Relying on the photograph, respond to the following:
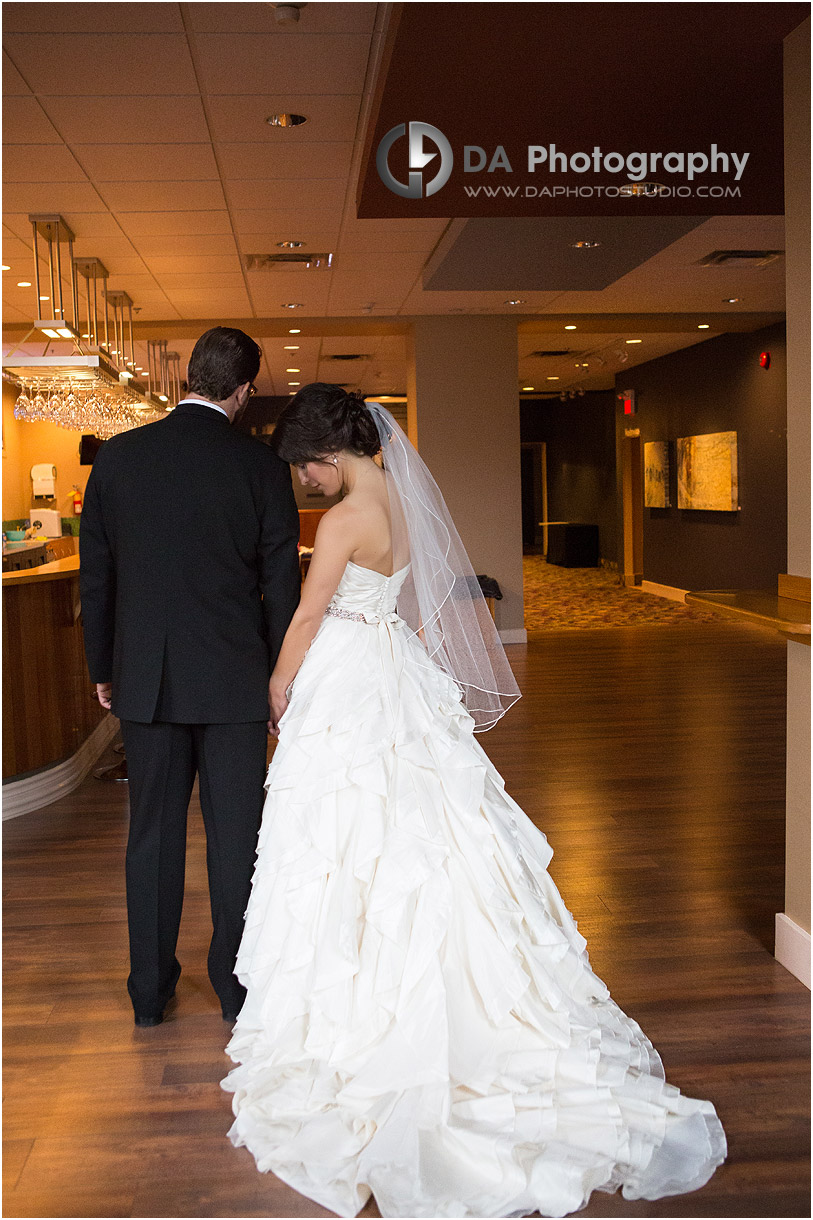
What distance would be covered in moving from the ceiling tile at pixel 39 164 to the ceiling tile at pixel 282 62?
1001mm

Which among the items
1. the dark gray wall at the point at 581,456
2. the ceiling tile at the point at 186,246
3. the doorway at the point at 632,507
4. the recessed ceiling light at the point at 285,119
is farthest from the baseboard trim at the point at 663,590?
the recessed ceiling light at the point at 285,119

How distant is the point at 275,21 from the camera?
3.69 metres

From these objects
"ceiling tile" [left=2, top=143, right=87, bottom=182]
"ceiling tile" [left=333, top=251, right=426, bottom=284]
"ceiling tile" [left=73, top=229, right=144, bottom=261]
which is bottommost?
"ceiling tile" [left=2, top=143, right=87, bottom=182]

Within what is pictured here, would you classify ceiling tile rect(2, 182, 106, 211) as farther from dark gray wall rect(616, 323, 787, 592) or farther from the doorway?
the doorway

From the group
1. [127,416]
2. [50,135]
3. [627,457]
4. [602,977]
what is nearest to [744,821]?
[602,977]

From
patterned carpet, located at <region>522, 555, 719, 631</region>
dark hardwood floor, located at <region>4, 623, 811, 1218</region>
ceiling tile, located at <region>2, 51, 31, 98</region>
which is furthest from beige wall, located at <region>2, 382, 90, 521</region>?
ceiling tile, located at <region>2, 51, 31, 98</region>

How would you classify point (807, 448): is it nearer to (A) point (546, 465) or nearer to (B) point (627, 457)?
(B) point (627, 457)

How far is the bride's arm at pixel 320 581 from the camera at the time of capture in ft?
9.08

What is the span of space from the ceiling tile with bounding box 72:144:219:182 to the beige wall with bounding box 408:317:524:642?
4.98 m

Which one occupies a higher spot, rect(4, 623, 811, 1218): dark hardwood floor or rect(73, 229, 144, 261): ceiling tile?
rect(73, 229, 144, 261): ceiling tile

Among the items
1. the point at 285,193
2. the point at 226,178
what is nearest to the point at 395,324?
the point at 285,193

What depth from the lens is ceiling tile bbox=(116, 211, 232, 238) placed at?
624cm

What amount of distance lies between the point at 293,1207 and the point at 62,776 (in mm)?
3884

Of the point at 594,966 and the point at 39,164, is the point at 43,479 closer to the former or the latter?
the point at 39,164
